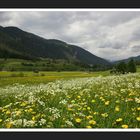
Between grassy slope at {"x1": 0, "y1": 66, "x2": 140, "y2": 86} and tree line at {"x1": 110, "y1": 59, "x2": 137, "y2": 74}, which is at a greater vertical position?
tree line at {"x1": 110, "y1": 59, "x2": 137, "y2": 74}

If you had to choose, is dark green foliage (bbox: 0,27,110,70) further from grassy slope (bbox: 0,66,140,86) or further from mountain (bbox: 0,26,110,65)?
grassy slope (bbox: 0,66,140,86)

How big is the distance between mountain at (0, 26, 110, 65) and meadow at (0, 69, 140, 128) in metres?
0.42

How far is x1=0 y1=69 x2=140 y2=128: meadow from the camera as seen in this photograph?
5.46 m

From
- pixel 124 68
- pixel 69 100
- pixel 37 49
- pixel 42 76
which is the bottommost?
pixel 69 100

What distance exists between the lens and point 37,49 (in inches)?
306

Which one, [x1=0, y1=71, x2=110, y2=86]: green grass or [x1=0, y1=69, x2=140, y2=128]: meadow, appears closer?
[x1=0, y1=69, x2=140, y2=128]: meadow

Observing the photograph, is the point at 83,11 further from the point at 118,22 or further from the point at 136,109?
the point at 136,109

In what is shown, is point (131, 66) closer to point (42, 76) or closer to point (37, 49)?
point (42, 76)

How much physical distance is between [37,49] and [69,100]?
196 cm

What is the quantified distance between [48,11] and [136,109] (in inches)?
115

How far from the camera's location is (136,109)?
5.89 metres

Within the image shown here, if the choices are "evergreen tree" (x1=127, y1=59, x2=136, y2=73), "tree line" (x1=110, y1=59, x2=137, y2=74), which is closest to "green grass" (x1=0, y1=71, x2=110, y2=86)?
"tree line" (x1=110, y1=59, x2=137, y2=74)

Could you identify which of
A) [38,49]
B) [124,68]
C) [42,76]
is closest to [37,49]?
[38,49]

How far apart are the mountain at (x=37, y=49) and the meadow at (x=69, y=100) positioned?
424mm
